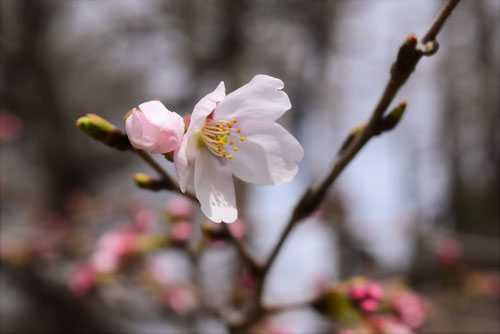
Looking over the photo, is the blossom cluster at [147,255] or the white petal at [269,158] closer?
the white petal at [269,158]

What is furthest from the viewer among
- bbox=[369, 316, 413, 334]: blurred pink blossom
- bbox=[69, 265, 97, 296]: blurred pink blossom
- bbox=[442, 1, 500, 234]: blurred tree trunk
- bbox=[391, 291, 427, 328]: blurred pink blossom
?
bbox=[442, 1, 500, 234]: blurred tree trunk

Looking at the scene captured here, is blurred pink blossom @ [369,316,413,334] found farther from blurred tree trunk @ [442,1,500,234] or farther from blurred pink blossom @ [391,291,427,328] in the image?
blurred tree trunk @ [442,1,500,234]

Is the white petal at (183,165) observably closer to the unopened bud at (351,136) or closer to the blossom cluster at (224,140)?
the blossom cluster at (224,140)

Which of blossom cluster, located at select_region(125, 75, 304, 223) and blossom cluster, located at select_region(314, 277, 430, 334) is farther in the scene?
blossom cluster, located at select_region(314, 277, 430, 334)

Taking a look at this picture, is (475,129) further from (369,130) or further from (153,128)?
(153,128)

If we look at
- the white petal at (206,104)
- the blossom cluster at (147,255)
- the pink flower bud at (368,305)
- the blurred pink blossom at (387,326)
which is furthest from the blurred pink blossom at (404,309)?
the white petal at (206,104)

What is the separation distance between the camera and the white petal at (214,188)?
0.67m

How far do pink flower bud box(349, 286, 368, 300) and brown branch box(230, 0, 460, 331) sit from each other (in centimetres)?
21

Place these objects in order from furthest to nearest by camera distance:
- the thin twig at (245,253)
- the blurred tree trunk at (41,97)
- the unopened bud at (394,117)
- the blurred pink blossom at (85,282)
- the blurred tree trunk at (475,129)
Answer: the blurred tree trunk at (475,129)
the blurred tree trunk at (41,97)
the blurred pink blossom at (85,282)
the thin twig at (245,253)
the unopened bud at (394,117)

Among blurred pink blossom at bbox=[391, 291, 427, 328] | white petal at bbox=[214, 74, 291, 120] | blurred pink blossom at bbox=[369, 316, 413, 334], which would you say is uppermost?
white petal at bbox=[214, 74, 291, 120]

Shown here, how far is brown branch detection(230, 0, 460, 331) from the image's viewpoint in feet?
2.09

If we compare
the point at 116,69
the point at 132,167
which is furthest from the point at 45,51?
the point at 132,167

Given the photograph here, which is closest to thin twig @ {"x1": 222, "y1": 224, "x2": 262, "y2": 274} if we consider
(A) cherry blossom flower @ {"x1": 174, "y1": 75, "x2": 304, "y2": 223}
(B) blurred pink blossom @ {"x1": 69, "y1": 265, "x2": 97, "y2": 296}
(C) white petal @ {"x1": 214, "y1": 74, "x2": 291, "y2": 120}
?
(A) cherry blossom flower @ {"x1": 174, "y1": 75, "x2": 304, "y2": 223}

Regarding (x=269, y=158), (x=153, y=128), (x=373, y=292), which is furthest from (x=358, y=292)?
(x=153, y=128)
